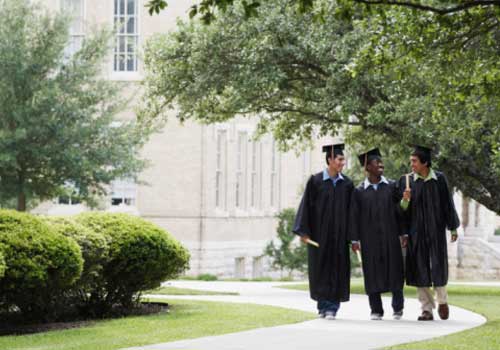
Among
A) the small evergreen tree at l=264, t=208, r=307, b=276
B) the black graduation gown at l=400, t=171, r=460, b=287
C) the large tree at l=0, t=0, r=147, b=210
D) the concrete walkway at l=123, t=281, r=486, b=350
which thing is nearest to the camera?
the concrete walkway at l=123, t=281, r=486, b=350

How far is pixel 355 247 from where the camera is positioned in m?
15.0

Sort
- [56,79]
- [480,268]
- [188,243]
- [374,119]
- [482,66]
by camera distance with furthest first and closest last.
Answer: [480,268]
[188,243]
[56,79]
[374,119]
[482,66]

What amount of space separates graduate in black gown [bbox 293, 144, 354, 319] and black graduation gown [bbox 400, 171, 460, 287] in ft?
2.56

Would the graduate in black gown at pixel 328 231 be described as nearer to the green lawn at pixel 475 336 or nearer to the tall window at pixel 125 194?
the green lawn at pixel 475 336

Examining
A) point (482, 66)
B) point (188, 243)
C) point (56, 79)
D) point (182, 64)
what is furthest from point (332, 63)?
point (188, 243)

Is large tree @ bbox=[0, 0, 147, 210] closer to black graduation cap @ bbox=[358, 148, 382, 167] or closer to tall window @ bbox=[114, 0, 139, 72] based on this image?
tall window @ bbox=[114, 0, 139, 72]

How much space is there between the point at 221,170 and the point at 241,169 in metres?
1.27

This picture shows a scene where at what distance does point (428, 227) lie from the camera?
14.9 meters

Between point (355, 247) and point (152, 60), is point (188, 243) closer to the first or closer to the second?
point (152, 60)

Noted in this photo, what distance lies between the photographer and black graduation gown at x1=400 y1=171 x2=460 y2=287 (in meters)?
14.8

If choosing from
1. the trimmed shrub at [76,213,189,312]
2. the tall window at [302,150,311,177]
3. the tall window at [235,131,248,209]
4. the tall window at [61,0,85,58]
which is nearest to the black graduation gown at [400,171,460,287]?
the trimmed shrub at [76,213,189,312]

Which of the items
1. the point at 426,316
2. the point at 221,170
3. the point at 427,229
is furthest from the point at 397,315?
the point at 221,170

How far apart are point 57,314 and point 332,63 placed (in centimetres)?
951

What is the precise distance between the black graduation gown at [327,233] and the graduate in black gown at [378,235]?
16cm
